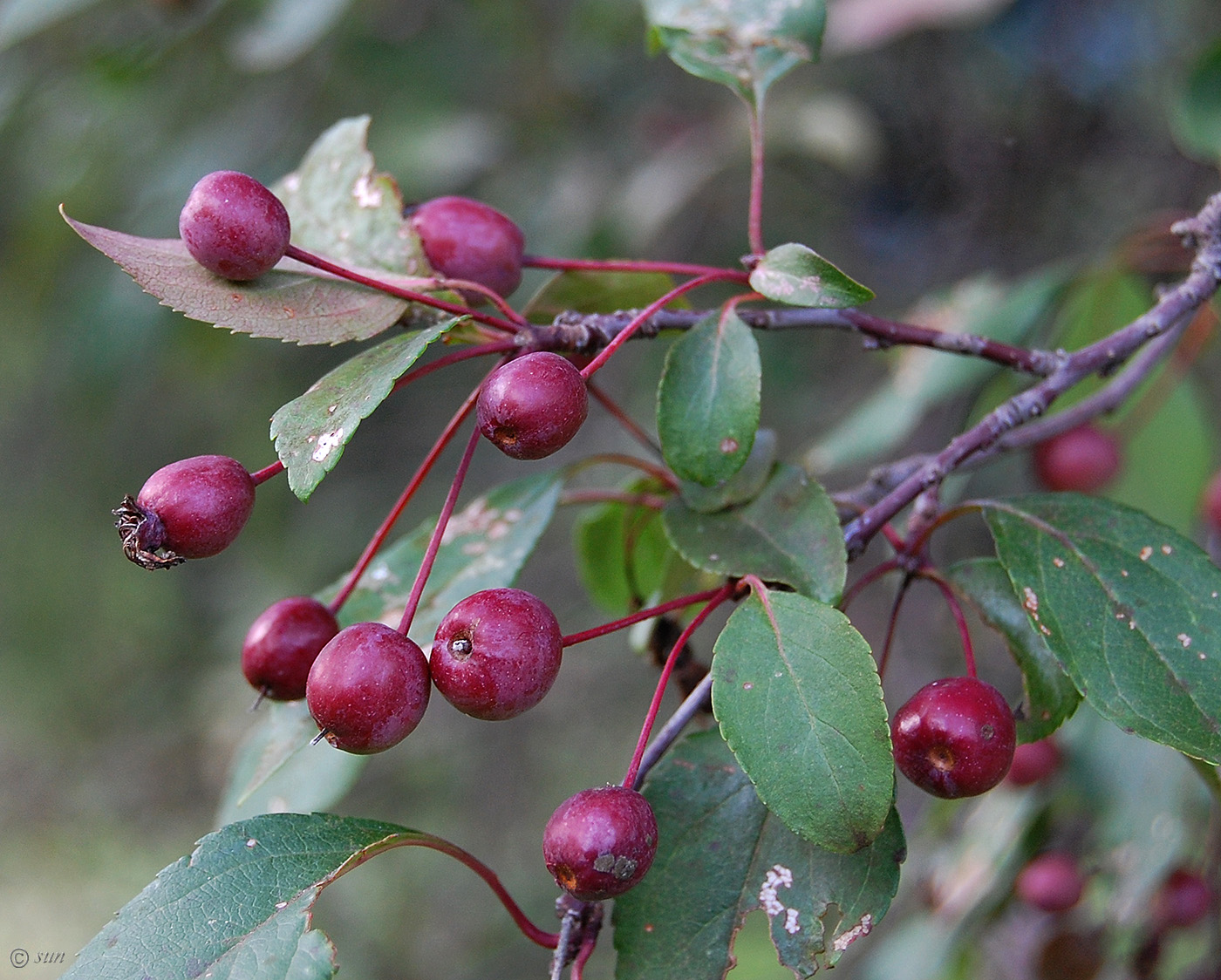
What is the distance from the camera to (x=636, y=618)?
736 millimetres

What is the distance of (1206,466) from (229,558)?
Result: 291 cm

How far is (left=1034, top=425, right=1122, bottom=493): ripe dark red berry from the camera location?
1476 millimetres

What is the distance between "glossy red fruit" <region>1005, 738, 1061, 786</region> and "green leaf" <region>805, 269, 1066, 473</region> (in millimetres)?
462

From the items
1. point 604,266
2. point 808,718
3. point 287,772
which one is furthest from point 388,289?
point 287,772

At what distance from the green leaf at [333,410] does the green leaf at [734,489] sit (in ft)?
0.93

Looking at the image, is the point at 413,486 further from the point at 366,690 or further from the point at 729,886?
the point at 729,886

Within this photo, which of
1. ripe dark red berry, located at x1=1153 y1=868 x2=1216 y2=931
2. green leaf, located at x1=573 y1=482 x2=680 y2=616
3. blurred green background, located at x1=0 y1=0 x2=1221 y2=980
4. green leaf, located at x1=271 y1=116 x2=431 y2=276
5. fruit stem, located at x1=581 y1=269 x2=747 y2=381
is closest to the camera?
fruit stem, located at x1=581 y1=269 x2=747 y2=381

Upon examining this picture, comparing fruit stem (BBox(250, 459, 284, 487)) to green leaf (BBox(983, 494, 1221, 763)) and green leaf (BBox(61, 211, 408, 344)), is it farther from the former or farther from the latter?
green leaf (BBox(983, 494, 1221, 763))

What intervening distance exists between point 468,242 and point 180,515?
336 mm

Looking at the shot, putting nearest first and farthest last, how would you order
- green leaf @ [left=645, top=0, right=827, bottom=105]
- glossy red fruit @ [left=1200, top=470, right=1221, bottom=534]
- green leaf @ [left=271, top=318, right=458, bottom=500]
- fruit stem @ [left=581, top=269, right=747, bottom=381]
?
green leaf @ [left=271, top=318, right=458, bottom=500]
fruit stem @ [left=581, top=269, right=747, bottom=381]
green leaf @ [left=645, top=0, right=827, bottom=105]
glossy red fruit @ [left=1200, top=470, right=1221, bottom=534]

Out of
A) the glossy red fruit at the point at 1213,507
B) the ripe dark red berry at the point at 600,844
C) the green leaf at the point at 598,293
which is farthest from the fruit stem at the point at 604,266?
the glossy red fruit at the point at 1213,507

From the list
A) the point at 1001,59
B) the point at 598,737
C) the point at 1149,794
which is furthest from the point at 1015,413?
the point at 598,737

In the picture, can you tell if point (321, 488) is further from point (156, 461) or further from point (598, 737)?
point (598, 737)

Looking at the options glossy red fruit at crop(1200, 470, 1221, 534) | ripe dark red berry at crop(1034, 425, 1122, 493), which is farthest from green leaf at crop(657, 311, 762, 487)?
glossy red fruit at crop(1200, 470, 1221, 534)
